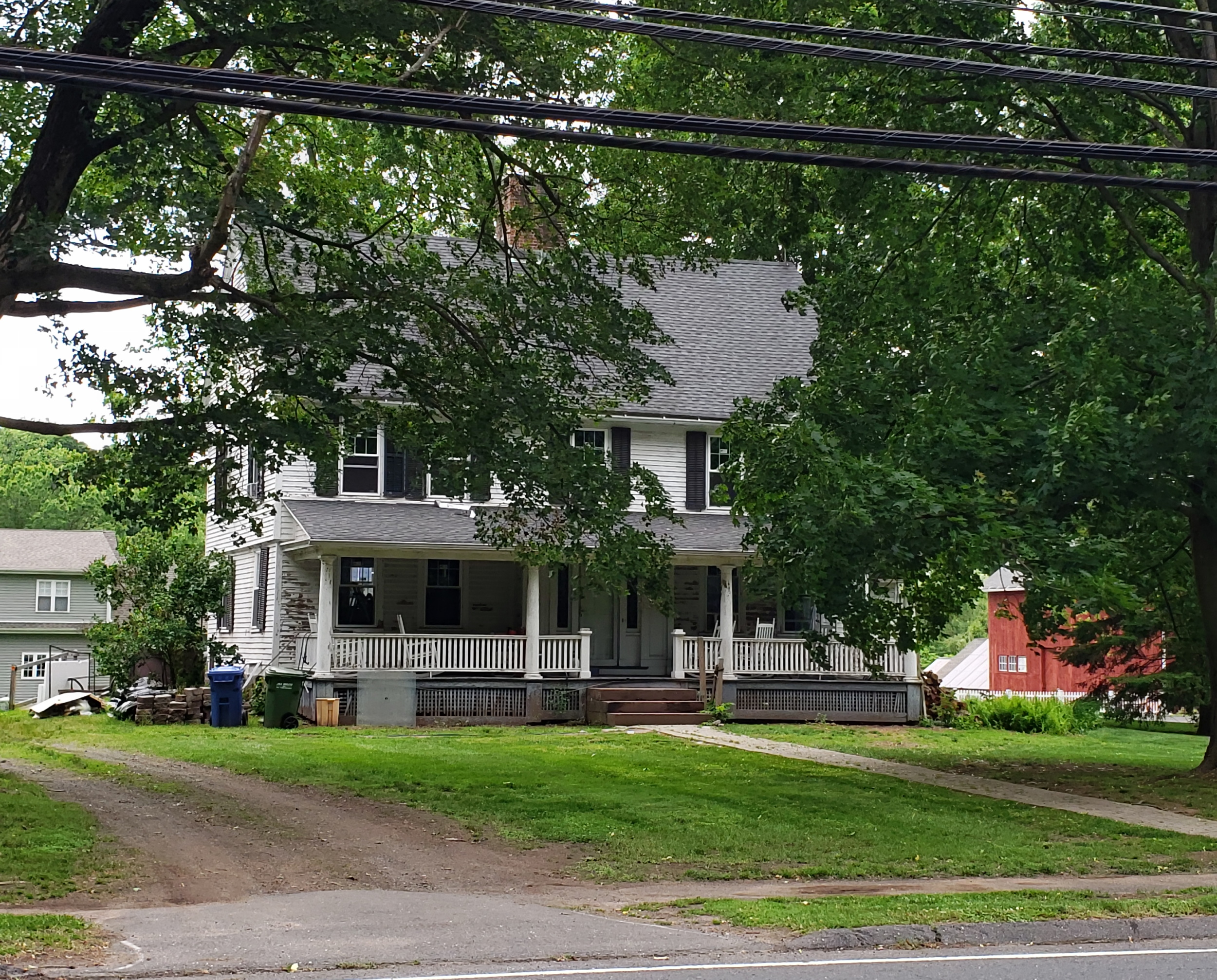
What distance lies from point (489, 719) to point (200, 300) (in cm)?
1332

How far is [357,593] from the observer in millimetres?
28484

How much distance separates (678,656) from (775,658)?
2085 millimetres

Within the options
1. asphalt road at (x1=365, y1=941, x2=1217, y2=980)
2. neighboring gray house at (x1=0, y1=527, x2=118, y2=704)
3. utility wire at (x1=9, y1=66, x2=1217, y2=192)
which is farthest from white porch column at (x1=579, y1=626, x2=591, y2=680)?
neighboring gray house at (x1=0, y1=527, x2=118, y2=704)

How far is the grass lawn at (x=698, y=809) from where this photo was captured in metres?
11.9

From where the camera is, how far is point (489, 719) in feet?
86.2

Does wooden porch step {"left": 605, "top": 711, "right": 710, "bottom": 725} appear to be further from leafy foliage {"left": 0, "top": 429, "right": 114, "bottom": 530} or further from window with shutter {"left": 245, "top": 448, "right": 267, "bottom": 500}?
leafy foliage {"left": 0, "top": 429, "right": 114, "bottom": 530}

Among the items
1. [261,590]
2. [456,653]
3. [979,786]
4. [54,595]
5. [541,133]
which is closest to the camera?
[541,133]

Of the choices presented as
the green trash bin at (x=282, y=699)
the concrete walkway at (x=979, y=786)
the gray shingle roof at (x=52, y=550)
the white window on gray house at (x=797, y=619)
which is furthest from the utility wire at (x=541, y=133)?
the gray shingle roof at (x=52, y=550)

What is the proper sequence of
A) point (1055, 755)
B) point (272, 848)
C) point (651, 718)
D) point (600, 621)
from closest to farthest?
point (272, 848) → point (1055, 755) → point (651, 718) → point (600, 621)

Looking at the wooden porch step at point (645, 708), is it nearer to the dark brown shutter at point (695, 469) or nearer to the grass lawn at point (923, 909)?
the dark brown shutter at point (695, 469)

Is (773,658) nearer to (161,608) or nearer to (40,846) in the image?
(161,608)

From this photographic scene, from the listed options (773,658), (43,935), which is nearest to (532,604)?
(773,658)

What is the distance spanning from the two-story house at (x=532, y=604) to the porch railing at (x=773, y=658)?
0.03 metres

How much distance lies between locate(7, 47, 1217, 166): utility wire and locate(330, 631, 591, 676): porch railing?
17.7 meters
